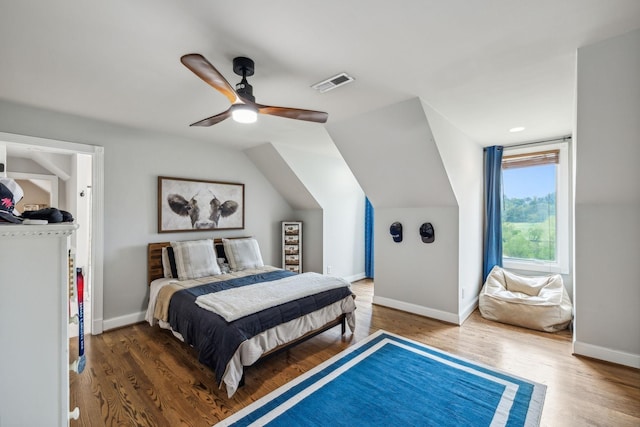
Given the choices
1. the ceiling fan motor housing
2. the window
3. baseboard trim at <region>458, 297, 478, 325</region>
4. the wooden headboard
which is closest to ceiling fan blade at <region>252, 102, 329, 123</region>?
the ceiling fan motor housing

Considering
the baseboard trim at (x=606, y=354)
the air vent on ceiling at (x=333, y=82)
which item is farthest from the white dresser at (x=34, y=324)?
the baseboard trim at (x=606, y=354)

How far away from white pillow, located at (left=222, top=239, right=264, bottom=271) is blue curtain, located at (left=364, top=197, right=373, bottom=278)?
2583 mm

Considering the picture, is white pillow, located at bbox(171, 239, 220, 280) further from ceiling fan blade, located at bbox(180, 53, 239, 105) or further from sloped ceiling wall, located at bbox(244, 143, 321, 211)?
ceiling fan blade, located at bbox(180, 53, 239, 105)

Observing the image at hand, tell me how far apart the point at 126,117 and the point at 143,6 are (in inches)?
81.5

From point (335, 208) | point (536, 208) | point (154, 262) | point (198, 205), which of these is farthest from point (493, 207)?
point (154, 262)

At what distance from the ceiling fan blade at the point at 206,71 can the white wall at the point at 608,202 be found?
2.40 meters

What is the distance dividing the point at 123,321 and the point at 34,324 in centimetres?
270

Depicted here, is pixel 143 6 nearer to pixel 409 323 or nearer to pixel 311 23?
pixel 311 23

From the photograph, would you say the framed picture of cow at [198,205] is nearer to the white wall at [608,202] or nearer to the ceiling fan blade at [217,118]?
the ceiling fan blade at [217,118]

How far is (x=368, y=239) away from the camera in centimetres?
594

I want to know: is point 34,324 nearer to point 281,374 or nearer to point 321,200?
point 281,374

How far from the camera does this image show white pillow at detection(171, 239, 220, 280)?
11.4 feet

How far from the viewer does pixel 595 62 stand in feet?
6.47

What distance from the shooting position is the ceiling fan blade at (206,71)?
60.9 inches
